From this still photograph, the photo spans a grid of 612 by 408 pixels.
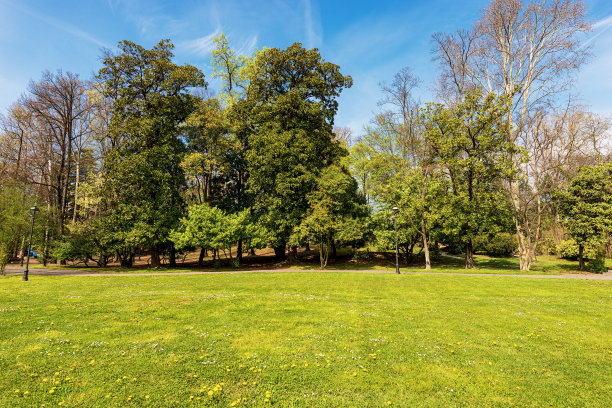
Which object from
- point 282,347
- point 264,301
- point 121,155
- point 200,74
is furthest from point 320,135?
point 282,347

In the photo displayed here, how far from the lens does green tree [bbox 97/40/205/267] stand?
27.0 m

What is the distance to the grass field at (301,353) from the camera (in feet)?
15.1

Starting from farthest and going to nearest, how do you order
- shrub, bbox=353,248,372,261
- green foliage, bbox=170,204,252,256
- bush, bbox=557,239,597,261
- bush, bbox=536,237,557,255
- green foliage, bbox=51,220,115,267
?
shrub, bbox=353,248,372,261, bush, bbox=536,237,557,255, green foliage, bbox=51,220,115,267, green foliage, bbox=170,204,252,256, bush, bbox=557,239,597,261

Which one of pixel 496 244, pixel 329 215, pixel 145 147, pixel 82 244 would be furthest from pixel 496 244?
pixel 82 244

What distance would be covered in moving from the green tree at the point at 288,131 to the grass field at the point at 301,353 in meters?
18.4

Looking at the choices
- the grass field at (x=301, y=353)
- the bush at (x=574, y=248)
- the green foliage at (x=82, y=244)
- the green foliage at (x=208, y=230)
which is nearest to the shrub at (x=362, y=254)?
the green foliage at (x=208, y=230)

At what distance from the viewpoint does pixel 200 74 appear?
99.5 feet

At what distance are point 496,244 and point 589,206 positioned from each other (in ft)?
54.8

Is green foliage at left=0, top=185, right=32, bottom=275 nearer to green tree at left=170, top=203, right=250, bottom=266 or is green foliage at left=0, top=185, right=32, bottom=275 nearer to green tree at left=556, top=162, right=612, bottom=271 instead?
green tree at left=170, top=203, right=250, bottom=266

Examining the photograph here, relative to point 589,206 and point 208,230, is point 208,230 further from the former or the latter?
point 589,206

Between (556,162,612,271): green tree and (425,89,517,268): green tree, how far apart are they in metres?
4.88

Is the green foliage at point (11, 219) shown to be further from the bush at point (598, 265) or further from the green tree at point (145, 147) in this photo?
the bush at point (598, 265)

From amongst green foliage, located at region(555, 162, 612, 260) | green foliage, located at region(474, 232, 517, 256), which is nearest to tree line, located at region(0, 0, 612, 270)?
green foliage, located at region(555, 162, 612, 260)

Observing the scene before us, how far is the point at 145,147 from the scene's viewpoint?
94.3 ft
